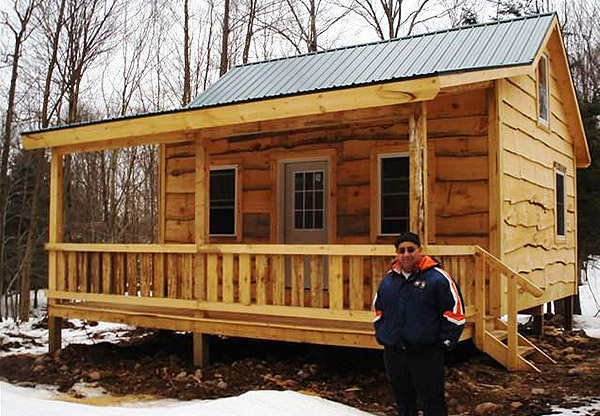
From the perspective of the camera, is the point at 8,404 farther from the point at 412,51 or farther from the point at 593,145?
the point at 593,145

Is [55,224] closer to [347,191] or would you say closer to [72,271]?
[72,271]

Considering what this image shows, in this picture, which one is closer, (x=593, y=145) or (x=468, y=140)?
(x=468, y=140)

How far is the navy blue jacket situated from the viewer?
464 centimetres

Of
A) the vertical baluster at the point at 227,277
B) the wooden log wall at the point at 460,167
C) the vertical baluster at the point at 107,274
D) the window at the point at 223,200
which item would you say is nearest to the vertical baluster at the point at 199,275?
the vertical baluster at the point at 227,277

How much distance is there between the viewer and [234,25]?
23141 millimetres

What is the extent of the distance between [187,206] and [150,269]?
260 cm

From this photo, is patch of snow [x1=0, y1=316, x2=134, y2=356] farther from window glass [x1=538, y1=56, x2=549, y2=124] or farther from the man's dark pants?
window glass [x1=538, y1=56, x2=549, y2=124]

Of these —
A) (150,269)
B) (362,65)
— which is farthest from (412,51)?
(150,269)

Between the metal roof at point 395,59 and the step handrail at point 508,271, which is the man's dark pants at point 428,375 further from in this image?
the metal roof at point 395,59

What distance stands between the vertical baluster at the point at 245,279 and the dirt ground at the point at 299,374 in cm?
82

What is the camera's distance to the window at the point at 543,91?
444 inches

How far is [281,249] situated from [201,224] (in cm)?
127

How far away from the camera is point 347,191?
10148 mm

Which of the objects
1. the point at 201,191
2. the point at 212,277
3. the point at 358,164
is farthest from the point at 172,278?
the point at 358,164
